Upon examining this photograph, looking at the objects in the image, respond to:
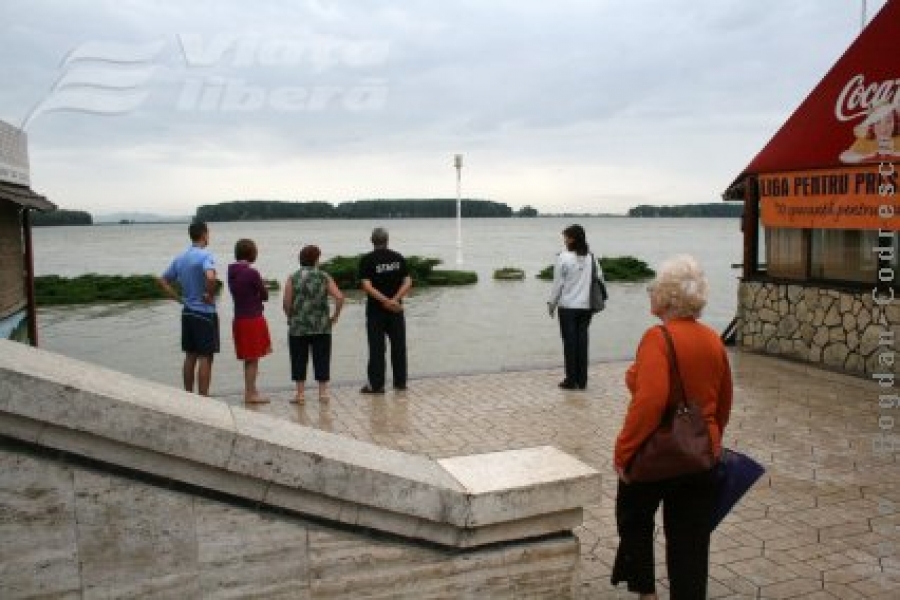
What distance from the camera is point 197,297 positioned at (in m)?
7.36

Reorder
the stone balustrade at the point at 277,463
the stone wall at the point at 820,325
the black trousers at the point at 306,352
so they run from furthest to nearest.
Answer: the stone wall at the point at 820,325, the black trousers at the point at 306,352, the stone balustrade at the point at 277,463

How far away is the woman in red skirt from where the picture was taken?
766 cm

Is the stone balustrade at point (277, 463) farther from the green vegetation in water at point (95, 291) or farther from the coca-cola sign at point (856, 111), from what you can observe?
the green vegetation in water at point (95, 291)

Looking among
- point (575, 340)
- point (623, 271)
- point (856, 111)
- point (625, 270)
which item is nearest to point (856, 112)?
point (856, 111)

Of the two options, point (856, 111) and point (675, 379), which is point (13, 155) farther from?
point (675, 379)

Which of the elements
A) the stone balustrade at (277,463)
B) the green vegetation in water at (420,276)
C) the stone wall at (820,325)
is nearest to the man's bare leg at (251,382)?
the stone balustrade at (277,463)

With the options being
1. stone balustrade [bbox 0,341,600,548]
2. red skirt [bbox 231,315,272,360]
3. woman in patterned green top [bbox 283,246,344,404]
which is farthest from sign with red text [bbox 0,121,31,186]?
stone balustrade [bbox 0,341,600,548]

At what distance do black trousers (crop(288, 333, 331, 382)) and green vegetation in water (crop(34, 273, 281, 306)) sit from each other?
17.3 metres

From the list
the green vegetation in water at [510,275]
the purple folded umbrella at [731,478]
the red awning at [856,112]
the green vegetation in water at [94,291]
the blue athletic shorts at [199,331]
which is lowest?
the green vegetation in water at [510,275]

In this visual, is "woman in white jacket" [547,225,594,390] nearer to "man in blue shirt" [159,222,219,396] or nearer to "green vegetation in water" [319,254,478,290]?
"man in blue shirt" [159,222,219,396]

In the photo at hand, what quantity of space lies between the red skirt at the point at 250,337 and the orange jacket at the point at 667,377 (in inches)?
211

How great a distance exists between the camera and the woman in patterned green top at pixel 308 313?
7801 mm

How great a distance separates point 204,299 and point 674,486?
535 centimetres

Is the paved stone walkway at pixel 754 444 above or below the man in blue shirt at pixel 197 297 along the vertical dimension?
below
